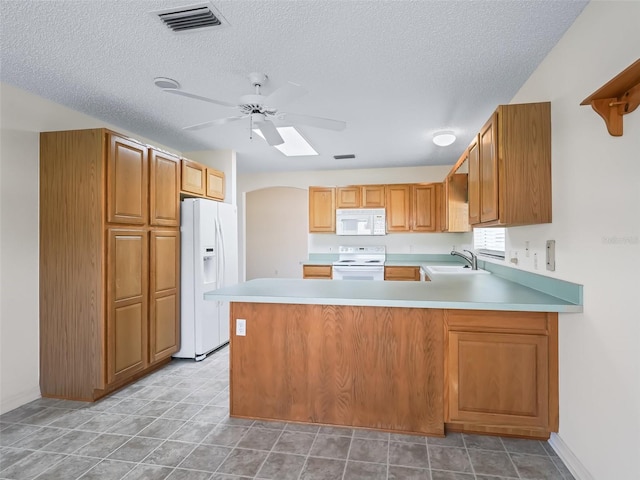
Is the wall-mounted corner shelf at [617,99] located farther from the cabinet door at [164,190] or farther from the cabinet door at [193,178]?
the cabinet door at [193,178]

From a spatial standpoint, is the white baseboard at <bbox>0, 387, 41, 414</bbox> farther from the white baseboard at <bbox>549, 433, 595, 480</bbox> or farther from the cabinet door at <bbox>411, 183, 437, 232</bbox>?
the cabinet door at <bbox>411, 183, 437, 232</bbox>

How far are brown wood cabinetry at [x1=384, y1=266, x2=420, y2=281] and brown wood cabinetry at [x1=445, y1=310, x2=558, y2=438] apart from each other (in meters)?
2.80

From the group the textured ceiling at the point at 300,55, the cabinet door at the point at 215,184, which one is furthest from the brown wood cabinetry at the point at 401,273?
the cabinet door at the point at 215,184

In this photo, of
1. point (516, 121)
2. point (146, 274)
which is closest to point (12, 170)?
point (146, 274)

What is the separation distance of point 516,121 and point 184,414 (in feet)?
9.67

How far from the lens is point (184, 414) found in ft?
8.25

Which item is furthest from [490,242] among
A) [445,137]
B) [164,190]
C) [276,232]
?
[276,232]

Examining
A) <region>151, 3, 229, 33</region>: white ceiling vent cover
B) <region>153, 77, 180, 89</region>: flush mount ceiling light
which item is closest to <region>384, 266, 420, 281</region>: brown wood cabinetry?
<region>153, 77, 180, 89</region>: flush mount ceiling light

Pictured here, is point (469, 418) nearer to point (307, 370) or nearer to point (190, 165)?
point (307, 370)

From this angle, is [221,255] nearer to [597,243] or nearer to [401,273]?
[401,273]

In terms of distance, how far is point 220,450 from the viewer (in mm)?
2064

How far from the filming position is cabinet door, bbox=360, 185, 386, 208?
5289 millimetres

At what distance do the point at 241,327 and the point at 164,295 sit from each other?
55.1 inches

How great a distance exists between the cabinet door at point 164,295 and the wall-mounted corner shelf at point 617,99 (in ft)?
10.8
